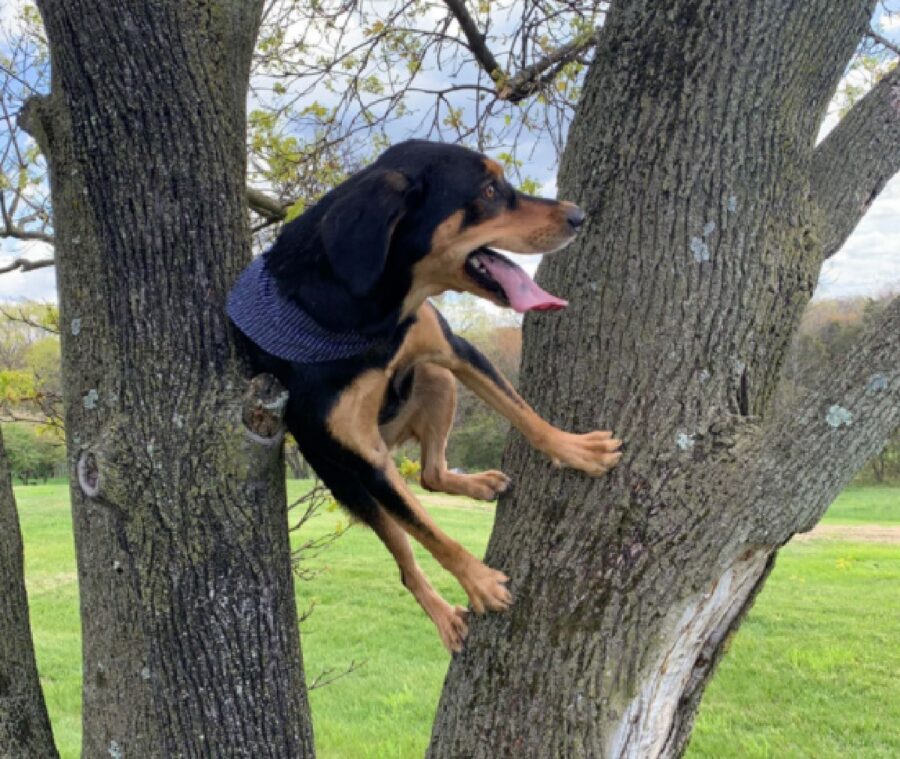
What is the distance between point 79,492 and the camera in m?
2.18

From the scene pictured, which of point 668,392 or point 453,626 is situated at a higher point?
point 668,392

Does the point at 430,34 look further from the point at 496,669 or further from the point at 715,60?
the point at 496,669

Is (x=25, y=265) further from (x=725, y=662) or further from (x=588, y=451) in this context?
(x=725, y=662)

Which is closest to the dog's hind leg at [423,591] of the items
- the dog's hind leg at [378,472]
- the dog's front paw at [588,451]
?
the dog's hind leg at [378,472]

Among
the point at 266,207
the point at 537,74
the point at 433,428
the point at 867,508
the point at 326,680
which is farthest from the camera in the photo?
the point at 867,508

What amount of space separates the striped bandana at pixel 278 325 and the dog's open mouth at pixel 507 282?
1.32 feet

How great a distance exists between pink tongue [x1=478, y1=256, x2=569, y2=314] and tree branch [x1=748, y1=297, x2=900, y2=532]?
66cm

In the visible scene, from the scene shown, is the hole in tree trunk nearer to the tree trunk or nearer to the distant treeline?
the tree trunk

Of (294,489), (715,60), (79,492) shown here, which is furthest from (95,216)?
(294,489)

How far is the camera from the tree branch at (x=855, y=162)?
8.76ft

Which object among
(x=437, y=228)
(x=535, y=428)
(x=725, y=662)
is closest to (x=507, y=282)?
(x=437, y=228)

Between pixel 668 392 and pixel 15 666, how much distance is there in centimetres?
198

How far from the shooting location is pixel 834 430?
199 cm

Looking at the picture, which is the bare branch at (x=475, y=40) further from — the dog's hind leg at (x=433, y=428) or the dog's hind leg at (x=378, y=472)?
the dog's hind leg at (x=378, y=472)
